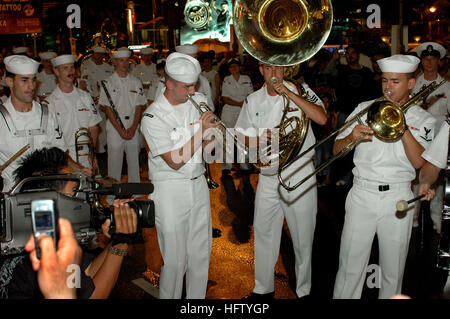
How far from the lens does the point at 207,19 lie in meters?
16.0

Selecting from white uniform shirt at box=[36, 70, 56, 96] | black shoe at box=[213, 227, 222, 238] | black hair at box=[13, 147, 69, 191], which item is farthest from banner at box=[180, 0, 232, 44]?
black hair at box=[13, 147, 69, 191]

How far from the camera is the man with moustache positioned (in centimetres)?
409

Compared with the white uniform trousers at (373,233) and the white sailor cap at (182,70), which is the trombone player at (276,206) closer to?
the white uniform trousers at (373,233)

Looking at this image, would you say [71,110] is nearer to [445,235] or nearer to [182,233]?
[182,233]

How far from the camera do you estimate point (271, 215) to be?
4316mm

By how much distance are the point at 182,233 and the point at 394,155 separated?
1.75m

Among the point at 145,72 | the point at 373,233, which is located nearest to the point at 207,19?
the point at 145,72

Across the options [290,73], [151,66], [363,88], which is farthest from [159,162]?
[151,66]

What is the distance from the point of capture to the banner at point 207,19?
1528 centimetres

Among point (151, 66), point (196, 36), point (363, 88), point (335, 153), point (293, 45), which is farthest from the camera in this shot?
point (196, 36)

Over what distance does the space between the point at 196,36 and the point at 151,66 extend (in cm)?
1139

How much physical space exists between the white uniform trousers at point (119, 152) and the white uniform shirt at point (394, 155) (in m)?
4.31

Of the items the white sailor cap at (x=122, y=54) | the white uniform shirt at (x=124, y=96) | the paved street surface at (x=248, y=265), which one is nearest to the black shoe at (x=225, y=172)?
the paved street surface at (x=248, y=265)

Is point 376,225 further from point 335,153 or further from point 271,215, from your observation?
point 271,215
